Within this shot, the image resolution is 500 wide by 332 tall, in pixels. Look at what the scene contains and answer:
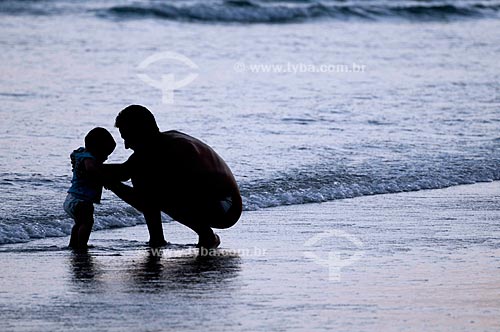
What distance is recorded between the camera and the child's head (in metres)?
6.79

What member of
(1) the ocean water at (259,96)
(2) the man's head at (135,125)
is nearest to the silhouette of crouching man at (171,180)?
(2) the man's head at (135,125)

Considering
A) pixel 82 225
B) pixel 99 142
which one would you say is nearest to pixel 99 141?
pixel 99 142

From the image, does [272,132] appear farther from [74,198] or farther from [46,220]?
[74,198]

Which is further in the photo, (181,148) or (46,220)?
(46,220)

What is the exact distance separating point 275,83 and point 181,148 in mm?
10179

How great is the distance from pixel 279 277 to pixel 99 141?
4.59 ft

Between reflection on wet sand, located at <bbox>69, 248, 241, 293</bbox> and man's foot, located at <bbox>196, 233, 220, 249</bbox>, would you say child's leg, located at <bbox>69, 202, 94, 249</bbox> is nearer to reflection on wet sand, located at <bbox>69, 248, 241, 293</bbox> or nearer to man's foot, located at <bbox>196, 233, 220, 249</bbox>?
reflection on wet sand, located at <bbox>69, 248, 241, 293</bbox>

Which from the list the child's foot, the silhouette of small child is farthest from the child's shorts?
the child's foot

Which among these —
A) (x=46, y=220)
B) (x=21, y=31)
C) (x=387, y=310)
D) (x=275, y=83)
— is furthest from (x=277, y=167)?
(x=21, y=31)

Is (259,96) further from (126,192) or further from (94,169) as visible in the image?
(94,169)

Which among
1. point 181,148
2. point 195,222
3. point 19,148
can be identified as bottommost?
point 19,148

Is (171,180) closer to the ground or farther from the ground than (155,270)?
farther from the ground

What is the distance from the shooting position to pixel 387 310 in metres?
5.41

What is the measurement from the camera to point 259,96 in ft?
50.3
